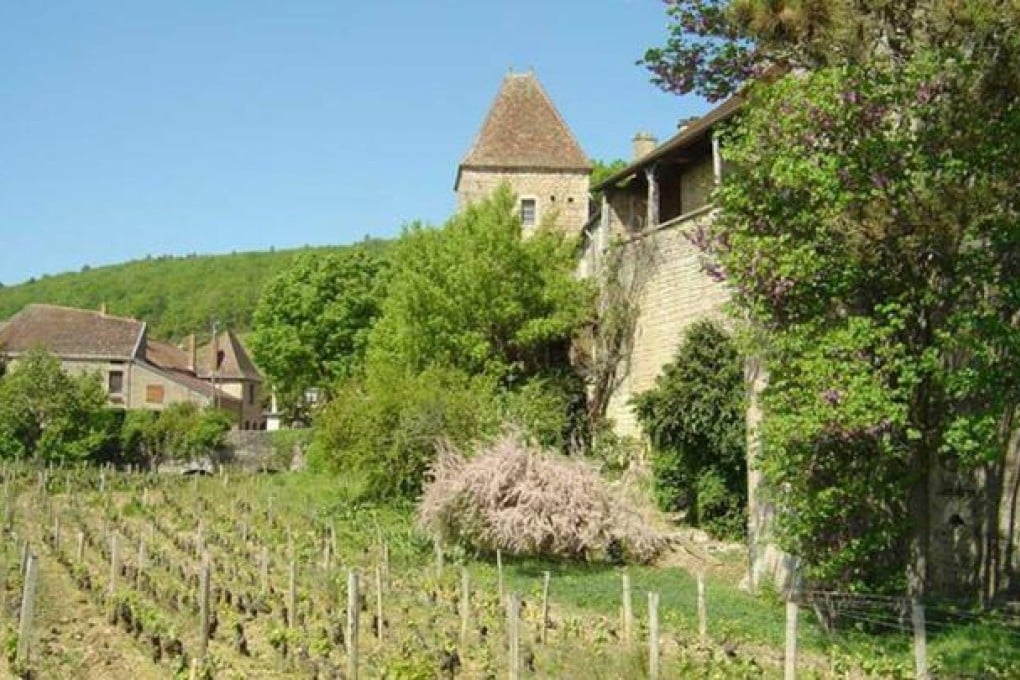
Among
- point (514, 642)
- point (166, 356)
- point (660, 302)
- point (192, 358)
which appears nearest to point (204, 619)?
point (514, 642)

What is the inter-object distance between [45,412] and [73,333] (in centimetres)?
1283

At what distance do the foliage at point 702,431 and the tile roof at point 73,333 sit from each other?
108 feet

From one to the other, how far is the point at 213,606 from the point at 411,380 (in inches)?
405

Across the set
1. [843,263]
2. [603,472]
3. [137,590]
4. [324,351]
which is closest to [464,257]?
[603,472]

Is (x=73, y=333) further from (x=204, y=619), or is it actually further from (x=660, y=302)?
(x=204, y=619)

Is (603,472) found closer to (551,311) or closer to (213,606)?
(551,311)

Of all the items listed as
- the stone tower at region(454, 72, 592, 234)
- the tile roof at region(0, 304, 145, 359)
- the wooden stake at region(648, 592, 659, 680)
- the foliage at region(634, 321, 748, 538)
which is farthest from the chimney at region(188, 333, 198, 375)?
the wooden stake at region(648, 592, 659, 680)

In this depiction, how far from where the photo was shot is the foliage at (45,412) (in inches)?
1373

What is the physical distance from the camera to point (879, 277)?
1114 cm

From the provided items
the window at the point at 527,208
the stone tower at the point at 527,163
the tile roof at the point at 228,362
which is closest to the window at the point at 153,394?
the tile roof at the point at 228,362

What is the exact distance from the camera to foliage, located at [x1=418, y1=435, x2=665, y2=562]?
1706 centimetres

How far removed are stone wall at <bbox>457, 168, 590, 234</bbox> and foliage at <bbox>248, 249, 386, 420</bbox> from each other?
13101mm

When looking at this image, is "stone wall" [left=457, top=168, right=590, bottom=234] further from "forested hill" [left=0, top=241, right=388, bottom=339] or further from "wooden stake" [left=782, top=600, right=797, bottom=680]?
"forested hill" [left=0, top=241, right=388, bottom=339]

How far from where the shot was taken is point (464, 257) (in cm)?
2734
